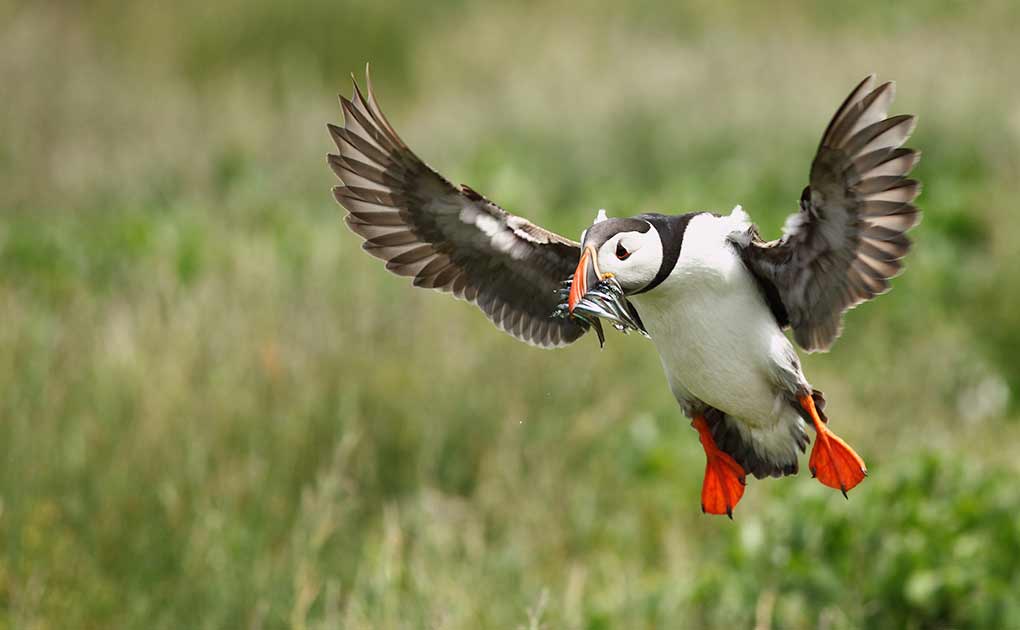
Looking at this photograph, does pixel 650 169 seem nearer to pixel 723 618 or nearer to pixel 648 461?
pixel 648 461

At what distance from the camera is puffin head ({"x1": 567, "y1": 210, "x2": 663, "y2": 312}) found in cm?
200

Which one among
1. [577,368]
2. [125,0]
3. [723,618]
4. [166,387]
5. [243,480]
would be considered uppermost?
[125,0]

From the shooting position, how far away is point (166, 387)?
20.5 ft

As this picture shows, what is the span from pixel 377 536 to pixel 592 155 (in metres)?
6.77

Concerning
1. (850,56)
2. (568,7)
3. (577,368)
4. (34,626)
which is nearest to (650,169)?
(850,56)

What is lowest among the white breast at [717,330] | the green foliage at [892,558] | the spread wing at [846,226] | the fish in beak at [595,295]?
the fish in beak at [595,295]

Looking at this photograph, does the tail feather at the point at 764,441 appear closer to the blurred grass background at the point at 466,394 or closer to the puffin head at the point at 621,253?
the puffin head at the point at 621,253

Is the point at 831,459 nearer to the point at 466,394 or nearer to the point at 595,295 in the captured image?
the point at 595,295


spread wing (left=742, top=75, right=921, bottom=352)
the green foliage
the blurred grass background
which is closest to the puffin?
spread wing (left=742, top=75, right=921, bottom=352)

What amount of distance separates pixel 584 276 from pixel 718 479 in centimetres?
84

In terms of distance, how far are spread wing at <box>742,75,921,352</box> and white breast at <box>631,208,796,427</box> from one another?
0.24 feet

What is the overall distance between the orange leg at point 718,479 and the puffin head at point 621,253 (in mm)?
559

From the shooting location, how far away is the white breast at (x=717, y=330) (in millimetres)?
2402

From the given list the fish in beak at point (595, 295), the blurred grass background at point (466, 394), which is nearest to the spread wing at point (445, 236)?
the fish in beak at point (595, 295)
